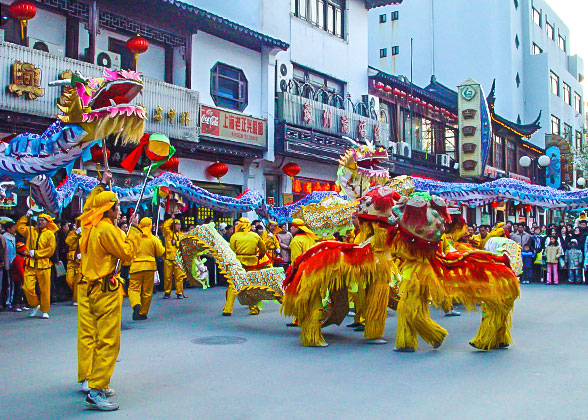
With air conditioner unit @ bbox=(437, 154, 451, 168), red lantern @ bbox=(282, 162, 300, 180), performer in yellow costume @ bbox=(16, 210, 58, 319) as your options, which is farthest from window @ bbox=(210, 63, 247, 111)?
air conditioner unit @ bbox=(437, 154, 451, 168)

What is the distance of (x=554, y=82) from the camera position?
41750 mm

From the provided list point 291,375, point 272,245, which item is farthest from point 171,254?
point 291,375

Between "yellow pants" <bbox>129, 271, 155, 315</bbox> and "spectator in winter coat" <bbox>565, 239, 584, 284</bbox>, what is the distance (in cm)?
1228

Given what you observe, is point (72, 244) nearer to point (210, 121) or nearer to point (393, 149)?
point (210, 121)

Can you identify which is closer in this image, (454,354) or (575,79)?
(454,354)

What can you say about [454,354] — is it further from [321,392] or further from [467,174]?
[467,174]

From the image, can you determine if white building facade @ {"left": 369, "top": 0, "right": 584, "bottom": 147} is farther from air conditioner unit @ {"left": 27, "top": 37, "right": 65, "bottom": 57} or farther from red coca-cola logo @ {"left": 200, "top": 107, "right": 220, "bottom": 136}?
air conditioner unit @ {"left": 27, "top": 37, "right": 65, "bottom": 57}

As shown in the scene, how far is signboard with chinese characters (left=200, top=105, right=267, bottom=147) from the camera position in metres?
15.7

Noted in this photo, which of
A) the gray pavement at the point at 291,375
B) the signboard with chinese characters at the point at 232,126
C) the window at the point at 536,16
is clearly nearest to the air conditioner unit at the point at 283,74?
the signboard with chinese characters at the point at 232,126

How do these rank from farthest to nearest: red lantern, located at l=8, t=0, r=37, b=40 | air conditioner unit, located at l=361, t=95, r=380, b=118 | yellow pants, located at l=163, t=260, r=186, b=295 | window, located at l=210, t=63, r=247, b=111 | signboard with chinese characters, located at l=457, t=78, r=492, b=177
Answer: signboard with chinese characters, located at l=457, t=78, r=492, b=177 → air conditioner unit, located at l=361, t=95, r=380, b=118 → window, located at l=210, t=63, r=247, b=111 → yellow pants, located at l=163, t=260, r=186, b=295 → red lantern, located at l=8, t=0, r=37, b=40

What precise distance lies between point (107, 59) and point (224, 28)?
3514 mm

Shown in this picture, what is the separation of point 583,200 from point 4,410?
15854 millimetres

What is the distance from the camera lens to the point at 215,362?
20.8ft

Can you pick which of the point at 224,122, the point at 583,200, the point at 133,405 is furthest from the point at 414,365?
the point at 583,200
